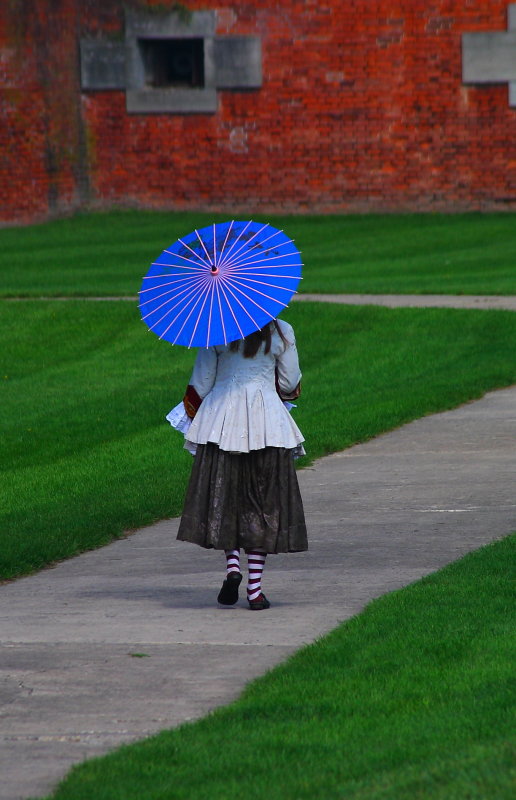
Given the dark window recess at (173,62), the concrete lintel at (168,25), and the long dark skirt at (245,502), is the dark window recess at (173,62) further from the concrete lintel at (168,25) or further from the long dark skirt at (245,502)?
the long dark skirt at (245,502)

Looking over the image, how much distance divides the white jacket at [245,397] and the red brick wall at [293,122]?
2352cm

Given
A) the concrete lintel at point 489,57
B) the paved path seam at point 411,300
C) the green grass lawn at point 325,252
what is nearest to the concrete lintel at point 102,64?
the green grass lawn at point 325,252

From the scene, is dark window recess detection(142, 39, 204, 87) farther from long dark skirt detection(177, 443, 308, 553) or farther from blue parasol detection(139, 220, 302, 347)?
long dark skirt detection(177, 443, 308, 553)

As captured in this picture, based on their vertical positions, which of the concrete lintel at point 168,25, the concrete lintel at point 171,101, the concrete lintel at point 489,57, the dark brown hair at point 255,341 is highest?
the concrete lintel at point 168,25

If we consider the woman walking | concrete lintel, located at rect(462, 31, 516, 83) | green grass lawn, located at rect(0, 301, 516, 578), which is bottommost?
green grass lawn, located at rect(0, 301, 516, 578)

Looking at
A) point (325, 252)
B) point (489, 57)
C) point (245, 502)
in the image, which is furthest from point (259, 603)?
point (489, 57)

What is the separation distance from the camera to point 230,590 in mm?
7660

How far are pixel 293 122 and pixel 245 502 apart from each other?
79.9ft

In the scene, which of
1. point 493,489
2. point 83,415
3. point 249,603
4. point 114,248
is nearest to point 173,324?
point 249,603

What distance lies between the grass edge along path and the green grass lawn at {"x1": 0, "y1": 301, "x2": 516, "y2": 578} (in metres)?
2.93

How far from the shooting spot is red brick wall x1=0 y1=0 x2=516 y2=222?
30.5m

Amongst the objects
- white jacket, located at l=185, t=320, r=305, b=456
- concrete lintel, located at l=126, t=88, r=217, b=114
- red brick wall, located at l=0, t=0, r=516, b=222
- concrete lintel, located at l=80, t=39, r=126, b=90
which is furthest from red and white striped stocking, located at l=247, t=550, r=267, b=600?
concrete lintel, located at l=80, t=39, r=126, b=90

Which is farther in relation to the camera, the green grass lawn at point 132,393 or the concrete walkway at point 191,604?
the green grass lawn at point 132,393

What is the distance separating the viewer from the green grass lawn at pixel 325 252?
2255 cm
